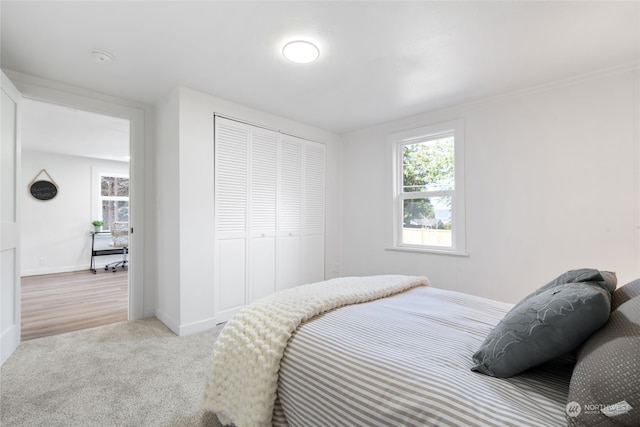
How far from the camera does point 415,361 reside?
3.35 ft

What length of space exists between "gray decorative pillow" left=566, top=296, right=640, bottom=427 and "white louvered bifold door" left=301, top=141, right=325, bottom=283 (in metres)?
3.35

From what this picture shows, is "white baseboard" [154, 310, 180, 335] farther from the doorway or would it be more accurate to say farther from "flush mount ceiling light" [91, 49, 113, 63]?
"flush mount ceiling light" [91, 49, 113, 63]

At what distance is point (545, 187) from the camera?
2.77 metres

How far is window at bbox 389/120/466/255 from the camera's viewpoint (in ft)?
10.8

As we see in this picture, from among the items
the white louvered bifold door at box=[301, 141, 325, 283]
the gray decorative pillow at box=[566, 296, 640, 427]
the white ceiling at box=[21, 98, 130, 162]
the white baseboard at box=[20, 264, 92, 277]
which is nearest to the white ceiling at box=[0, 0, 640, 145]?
the white louvered bifold door at box=[301, 141, 325, 283]

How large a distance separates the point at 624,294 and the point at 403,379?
2.86 feet

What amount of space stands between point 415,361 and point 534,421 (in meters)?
0.35

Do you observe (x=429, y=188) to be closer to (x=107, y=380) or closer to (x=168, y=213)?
(x=168, y=213)

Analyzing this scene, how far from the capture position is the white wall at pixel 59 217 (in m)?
5.63

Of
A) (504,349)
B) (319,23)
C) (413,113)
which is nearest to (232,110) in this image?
(319,23)

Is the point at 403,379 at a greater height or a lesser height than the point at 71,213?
lesser

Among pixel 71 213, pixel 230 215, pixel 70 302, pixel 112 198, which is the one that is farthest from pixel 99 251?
pixel 230 215

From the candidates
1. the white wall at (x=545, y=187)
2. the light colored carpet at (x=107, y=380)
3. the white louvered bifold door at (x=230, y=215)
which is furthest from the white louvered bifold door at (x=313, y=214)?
the light colored carpet at (x=107, y=380)

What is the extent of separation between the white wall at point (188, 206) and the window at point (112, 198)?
177 inches
